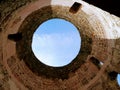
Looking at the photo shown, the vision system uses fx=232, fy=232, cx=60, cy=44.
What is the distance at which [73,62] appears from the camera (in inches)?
420

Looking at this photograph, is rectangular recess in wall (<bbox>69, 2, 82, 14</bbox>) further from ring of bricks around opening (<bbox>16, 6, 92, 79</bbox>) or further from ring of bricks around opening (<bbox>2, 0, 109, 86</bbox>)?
ring of bricks around opening (<bbox>16, 6, 92, 79</bbox>)

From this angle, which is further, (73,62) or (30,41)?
(73,62)

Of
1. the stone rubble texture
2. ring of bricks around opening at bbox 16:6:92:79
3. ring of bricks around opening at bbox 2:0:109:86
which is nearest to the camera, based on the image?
the stone rubble texture

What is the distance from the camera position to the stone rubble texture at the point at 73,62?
8.48 metres

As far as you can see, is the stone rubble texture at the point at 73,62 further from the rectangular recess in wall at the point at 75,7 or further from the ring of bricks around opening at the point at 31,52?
the rectangular recess in wall at the point at 75,7

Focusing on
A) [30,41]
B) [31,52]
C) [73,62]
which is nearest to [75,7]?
[30,41]

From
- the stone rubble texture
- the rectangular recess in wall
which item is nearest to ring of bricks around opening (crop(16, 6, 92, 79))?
the stone rubble texture

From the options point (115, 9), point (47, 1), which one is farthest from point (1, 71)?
point (115, 9)

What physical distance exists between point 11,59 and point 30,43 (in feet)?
4.55

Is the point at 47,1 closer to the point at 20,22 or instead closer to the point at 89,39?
the point at 20,22

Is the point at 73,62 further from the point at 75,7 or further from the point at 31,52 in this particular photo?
the point at 75,7

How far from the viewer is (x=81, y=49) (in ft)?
34.6

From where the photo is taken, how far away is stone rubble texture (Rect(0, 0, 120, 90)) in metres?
8.48

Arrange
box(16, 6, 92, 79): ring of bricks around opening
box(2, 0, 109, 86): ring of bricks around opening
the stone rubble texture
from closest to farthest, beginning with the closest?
the stone rubble texture, box(2, 0, 109, 86): ring of bricks around opening, box(16, 6, 92, 79): ring of bricks around opening
